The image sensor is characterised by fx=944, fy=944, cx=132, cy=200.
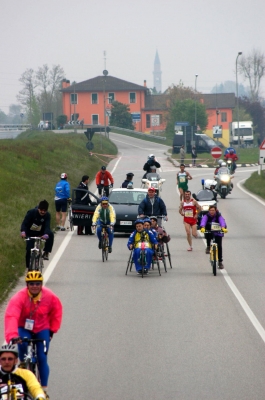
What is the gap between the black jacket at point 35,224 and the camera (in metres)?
17.6

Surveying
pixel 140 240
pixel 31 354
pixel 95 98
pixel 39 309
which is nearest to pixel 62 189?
pixel 140 240

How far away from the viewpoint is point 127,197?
95.4 feet

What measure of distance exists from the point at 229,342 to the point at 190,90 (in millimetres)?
136103

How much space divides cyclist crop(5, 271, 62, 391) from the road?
2.43ft

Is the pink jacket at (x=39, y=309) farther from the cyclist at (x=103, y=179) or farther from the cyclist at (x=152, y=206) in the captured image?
the cyclist at (x=103, y=179)

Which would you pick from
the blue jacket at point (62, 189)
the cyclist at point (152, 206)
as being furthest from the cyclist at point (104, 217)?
the blue jacket at point (62, 189)

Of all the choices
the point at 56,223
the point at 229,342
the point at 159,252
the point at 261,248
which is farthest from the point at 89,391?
the point at 56,223

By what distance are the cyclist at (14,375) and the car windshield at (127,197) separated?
20.8 meters

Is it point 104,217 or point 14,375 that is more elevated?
point 14,375

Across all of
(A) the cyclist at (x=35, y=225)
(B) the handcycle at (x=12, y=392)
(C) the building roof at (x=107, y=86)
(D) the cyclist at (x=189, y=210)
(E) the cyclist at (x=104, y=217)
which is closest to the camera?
(B) the handcycle at (x=12, y=392)

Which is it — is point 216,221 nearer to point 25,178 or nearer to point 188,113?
point 25,178

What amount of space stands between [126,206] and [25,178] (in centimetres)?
1321

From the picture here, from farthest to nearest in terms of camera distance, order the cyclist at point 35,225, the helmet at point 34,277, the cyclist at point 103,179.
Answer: the cyclist at point 103,179
the cyclist at point 35,225
the helmet at point 34,277

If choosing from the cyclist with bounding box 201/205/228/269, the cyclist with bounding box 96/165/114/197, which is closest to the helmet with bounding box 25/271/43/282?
the cyclist with bounding box 201/205/228/269
